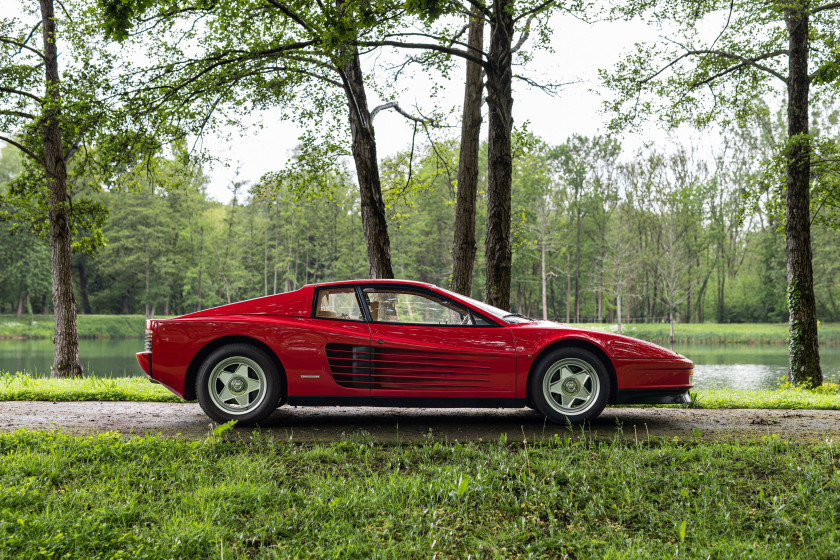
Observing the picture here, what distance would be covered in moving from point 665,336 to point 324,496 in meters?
43.2

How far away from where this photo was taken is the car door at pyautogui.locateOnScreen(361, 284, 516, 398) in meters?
5.42

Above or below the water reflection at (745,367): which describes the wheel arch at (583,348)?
above

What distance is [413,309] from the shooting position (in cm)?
575

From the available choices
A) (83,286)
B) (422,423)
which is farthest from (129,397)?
(83,286)

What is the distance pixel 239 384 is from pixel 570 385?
3067 mm

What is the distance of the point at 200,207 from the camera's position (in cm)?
5800

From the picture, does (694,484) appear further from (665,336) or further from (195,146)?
(665,336)

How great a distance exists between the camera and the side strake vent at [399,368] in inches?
214

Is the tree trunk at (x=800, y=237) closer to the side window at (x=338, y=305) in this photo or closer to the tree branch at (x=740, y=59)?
the tree branch at (x=740, y=59)

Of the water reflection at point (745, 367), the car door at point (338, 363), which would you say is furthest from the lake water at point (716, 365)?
the car door at point (338, 363)

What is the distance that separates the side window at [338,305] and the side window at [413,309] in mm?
137

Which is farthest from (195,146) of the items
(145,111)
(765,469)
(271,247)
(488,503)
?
(271,247)

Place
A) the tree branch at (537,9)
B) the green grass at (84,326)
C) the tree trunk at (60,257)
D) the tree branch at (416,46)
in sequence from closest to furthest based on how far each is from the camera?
the tree branch at (416,46)
the tree branch at (537,9)
the tree trunk at (60,257)
the green grass at (84,326)

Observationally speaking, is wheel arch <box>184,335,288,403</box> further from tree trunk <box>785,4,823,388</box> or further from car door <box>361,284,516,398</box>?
tree trunk <box>785,4,823,388</box>
